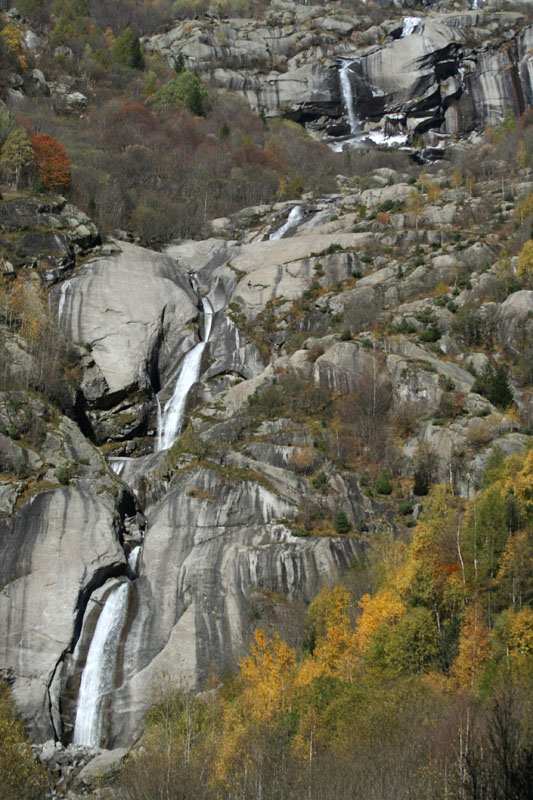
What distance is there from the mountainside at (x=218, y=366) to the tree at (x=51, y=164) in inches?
11.6

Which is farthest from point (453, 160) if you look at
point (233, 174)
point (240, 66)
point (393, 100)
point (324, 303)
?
point (324, 303)

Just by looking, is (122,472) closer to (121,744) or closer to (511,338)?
(121,744)

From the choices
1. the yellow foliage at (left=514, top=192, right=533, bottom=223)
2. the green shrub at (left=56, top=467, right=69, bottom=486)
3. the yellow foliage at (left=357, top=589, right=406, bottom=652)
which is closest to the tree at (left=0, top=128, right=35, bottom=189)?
the green shrub at (left=56, top=467, right=69, bottom=486)

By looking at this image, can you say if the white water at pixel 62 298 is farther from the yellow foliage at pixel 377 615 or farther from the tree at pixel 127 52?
the tree at pixel 127 52

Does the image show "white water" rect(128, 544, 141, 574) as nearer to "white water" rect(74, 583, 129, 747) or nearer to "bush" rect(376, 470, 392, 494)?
"white water" rect(74, 583, 129, 747)

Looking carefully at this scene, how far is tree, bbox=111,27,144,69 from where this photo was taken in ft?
371

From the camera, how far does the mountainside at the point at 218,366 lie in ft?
118

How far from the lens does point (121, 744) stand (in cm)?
3222

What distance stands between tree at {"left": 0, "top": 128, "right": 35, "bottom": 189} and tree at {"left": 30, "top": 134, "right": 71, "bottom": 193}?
3.96 feet

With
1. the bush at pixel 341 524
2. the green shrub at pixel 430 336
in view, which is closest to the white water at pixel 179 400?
the bush at pixel 341 524

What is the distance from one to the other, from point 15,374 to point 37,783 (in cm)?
2759

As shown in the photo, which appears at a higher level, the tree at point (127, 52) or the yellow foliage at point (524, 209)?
the tree at point (127, 52)

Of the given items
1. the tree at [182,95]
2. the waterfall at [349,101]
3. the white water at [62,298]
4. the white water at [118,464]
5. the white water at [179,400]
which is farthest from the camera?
the waterfall at [349,101]

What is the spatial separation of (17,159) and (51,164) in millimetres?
3491
